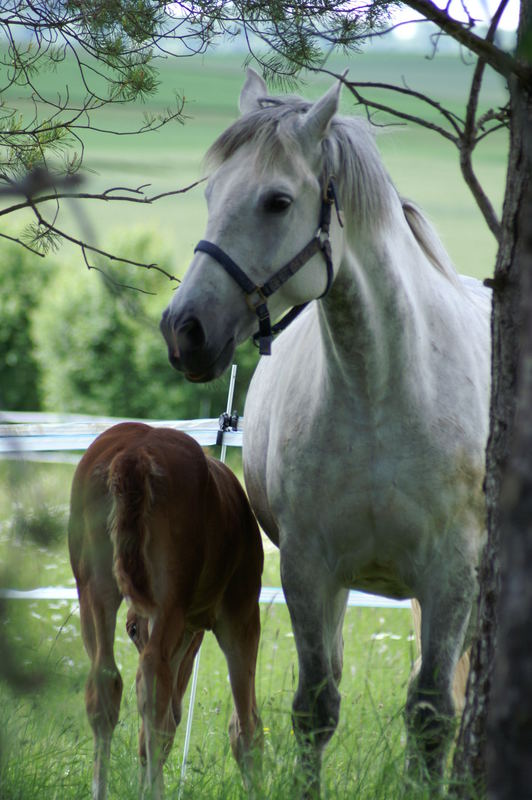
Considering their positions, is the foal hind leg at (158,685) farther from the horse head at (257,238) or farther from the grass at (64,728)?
the horse head at (257,238)

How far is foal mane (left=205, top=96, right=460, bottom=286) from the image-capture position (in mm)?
2336

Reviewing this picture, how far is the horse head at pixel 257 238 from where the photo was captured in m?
2.17

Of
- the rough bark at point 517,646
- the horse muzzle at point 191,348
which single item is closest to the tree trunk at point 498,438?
the horse muzzle at point 191,348

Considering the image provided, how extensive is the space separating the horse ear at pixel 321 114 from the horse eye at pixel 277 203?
0.21 m

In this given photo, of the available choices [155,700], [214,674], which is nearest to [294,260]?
[155,700]

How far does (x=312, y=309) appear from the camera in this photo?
308 cm

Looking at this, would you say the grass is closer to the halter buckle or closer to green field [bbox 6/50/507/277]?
the halter buckle

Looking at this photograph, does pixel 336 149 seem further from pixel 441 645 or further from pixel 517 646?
pixel 517 646

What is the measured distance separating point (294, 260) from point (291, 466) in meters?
0.65

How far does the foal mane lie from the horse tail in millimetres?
421

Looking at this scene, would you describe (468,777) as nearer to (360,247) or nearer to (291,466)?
(291,466)

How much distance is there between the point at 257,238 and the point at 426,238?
0.97 meters

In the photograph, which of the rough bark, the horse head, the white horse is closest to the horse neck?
the white horse

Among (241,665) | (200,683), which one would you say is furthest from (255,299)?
(200,683)
